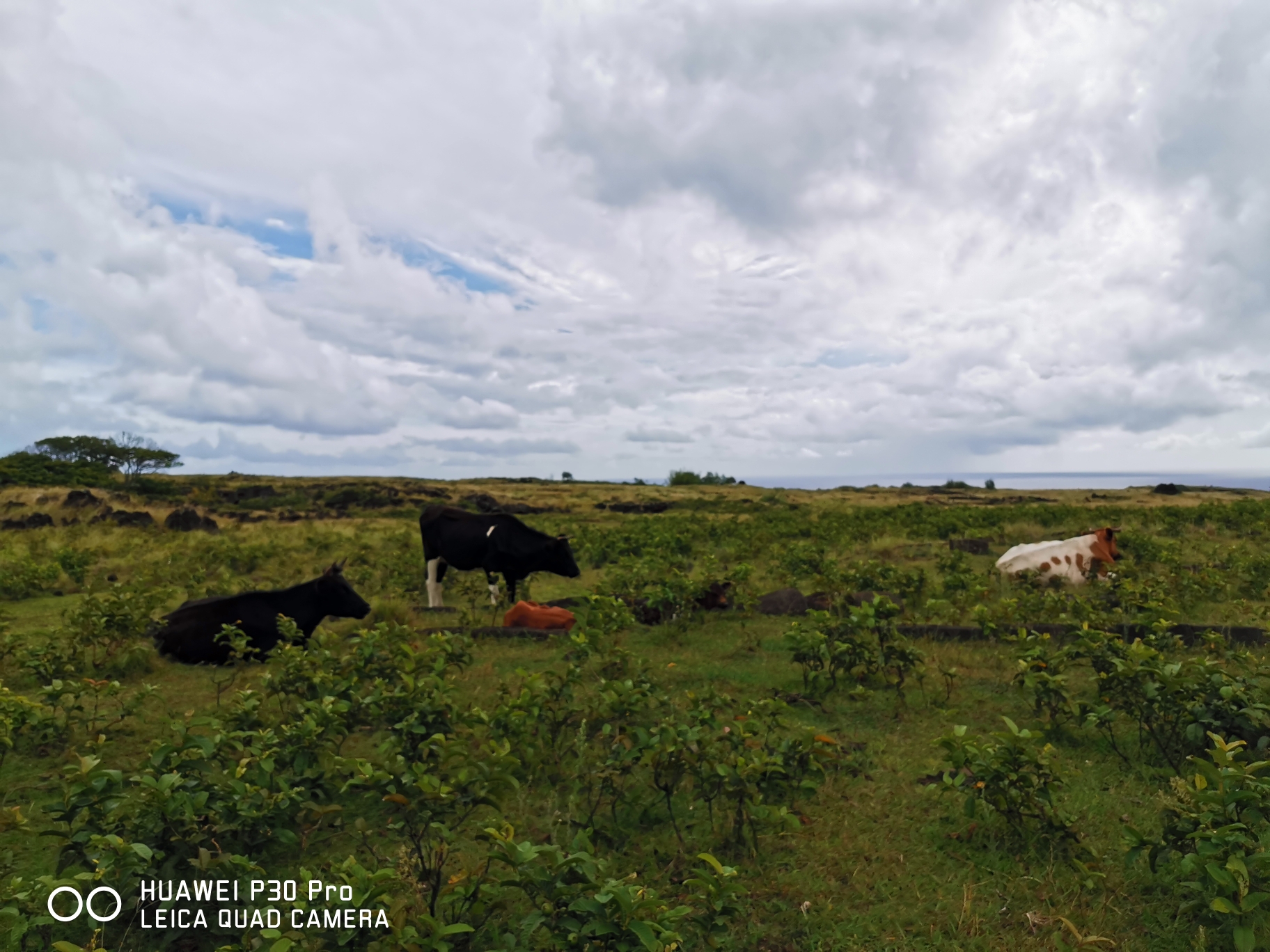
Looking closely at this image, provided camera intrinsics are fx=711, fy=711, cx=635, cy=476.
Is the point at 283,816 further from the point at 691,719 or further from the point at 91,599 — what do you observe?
the point at 91,599

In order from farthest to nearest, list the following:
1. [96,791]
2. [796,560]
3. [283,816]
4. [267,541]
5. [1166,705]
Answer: [267,541], [796,560], [1166,705], [283,816], [96,791]

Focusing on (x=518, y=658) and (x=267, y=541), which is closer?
(x=518, y=658)

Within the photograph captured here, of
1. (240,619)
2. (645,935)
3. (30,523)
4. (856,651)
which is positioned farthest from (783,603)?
(30,523)

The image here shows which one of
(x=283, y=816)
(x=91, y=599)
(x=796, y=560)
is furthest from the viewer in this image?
(x=796, y=560)

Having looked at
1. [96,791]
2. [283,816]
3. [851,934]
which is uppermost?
[96,791]

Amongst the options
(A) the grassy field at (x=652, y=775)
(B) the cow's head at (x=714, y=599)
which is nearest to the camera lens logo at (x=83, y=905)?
(A) the grassy field at (x=652, y=775)

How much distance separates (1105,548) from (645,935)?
565 inches

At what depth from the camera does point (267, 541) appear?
22875 mm

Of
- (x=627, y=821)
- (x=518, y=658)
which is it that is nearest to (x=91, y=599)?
(x=518, y=658)

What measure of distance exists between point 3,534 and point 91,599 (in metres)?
20.3

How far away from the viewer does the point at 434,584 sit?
1387 centimetres

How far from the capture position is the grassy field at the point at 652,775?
3840mm

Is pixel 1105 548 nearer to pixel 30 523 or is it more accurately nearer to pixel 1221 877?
pixel 1221 877

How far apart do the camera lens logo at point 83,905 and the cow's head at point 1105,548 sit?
→ 14574 mm
